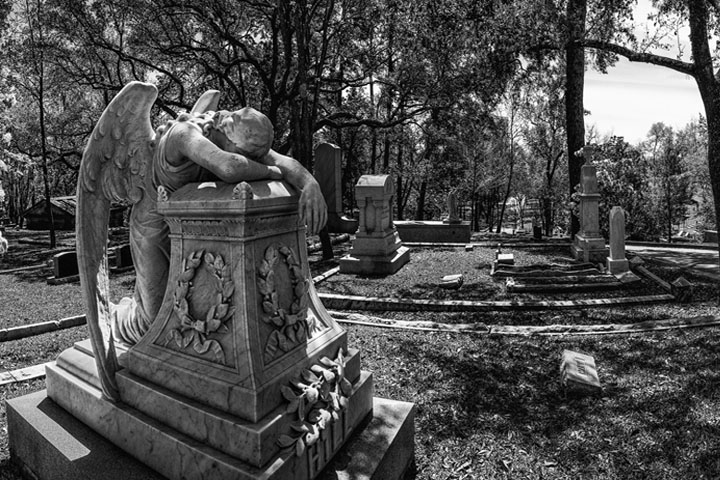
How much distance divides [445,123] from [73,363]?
45.3ft

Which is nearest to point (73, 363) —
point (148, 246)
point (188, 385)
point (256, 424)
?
point (148, 246)

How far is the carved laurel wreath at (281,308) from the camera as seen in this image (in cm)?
236

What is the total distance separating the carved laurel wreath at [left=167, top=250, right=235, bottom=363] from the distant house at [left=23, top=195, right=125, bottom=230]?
26.4 m

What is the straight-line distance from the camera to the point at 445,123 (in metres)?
15.1

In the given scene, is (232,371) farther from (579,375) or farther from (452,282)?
(452,282)

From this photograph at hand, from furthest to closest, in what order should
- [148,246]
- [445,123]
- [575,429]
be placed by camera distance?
[445,123]
[575,429]
[148,246]

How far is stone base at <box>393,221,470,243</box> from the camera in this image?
1788 cm

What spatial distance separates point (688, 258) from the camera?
42.9ft

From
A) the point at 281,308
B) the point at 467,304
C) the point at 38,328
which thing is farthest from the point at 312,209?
the point at 38,328

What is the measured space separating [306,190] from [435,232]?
15907 mm

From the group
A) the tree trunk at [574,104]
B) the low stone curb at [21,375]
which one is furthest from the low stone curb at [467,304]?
the tree trunk at [574,104]

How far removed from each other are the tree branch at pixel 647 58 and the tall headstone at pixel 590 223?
3887 millimetres

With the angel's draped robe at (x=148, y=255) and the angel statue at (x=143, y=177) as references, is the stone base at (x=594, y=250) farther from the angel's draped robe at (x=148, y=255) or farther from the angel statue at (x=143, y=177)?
the angel's draped robe at (x=148, y=255)

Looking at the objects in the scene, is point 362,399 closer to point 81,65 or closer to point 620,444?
point 620,444
